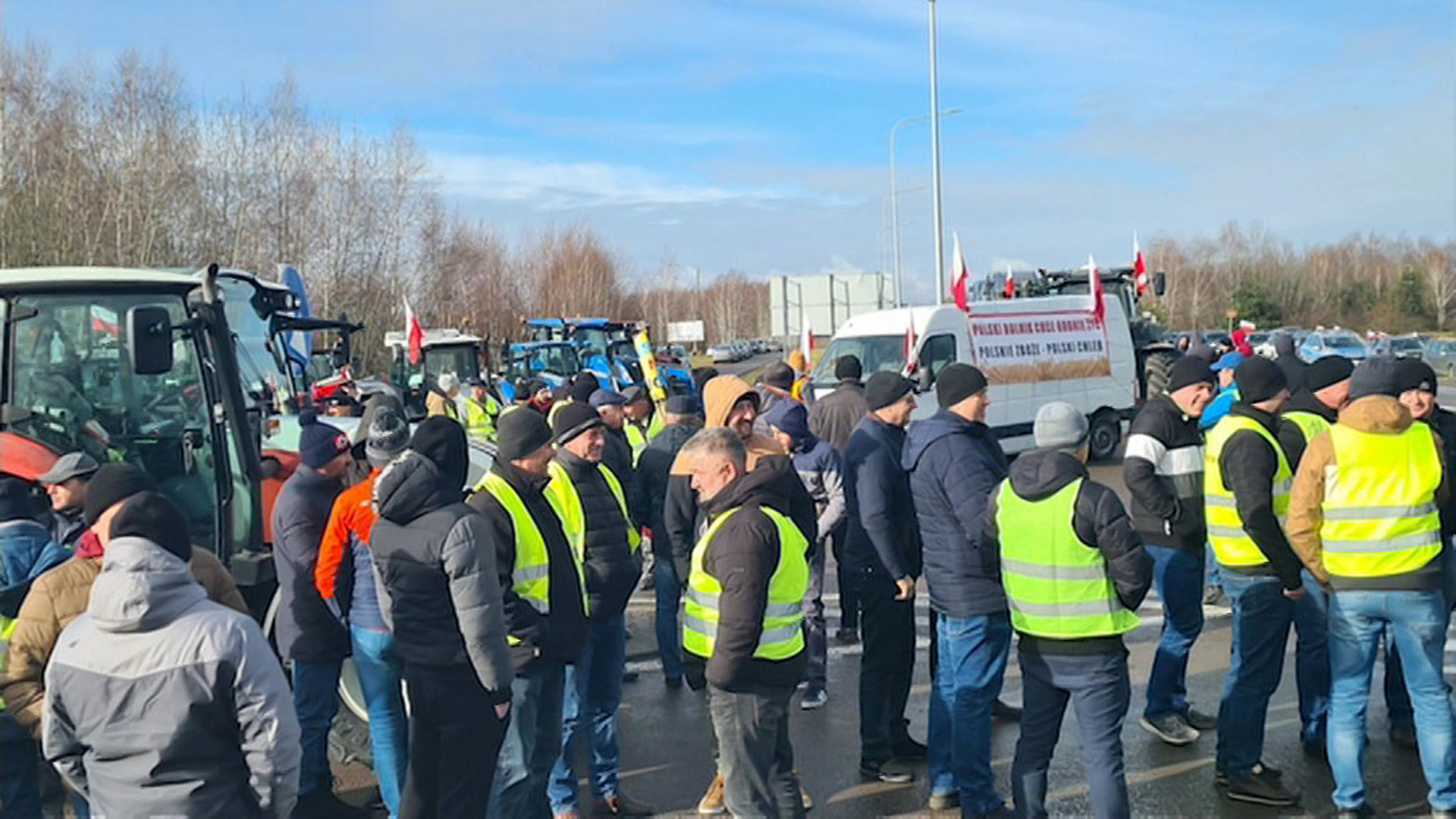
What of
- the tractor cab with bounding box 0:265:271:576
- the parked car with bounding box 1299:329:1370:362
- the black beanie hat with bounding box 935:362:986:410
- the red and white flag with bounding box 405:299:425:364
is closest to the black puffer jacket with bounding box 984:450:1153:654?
the black beanie hat with bounding box 935:362:986:410

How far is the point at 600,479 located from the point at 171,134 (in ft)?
115

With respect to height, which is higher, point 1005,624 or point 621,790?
point 1005,624

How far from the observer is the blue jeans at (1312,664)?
212 inches

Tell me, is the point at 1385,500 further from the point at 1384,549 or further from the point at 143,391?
the point at 143,391

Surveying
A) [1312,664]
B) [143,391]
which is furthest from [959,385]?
[143,391]

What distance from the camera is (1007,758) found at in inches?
227

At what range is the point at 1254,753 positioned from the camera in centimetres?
514

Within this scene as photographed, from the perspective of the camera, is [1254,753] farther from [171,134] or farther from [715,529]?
[171,134]

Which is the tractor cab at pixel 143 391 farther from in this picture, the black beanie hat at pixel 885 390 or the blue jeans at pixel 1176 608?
the blue jeans at pixel 1176 608

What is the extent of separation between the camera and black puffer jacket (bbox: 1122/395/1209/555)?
5555mm

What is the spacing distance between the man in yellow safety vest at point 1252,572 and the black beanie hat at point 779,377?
Answer: 424 cm

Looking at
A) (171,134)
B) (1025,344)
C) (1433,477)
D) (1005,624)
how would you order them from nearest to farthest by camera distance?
(1433,477) < (1005,624) < (1025,344) < (171,134)

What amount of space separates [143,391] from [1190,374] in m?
5.43

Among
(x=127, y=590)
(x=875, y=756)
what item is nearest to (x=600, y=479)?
(x=875, y=756)
